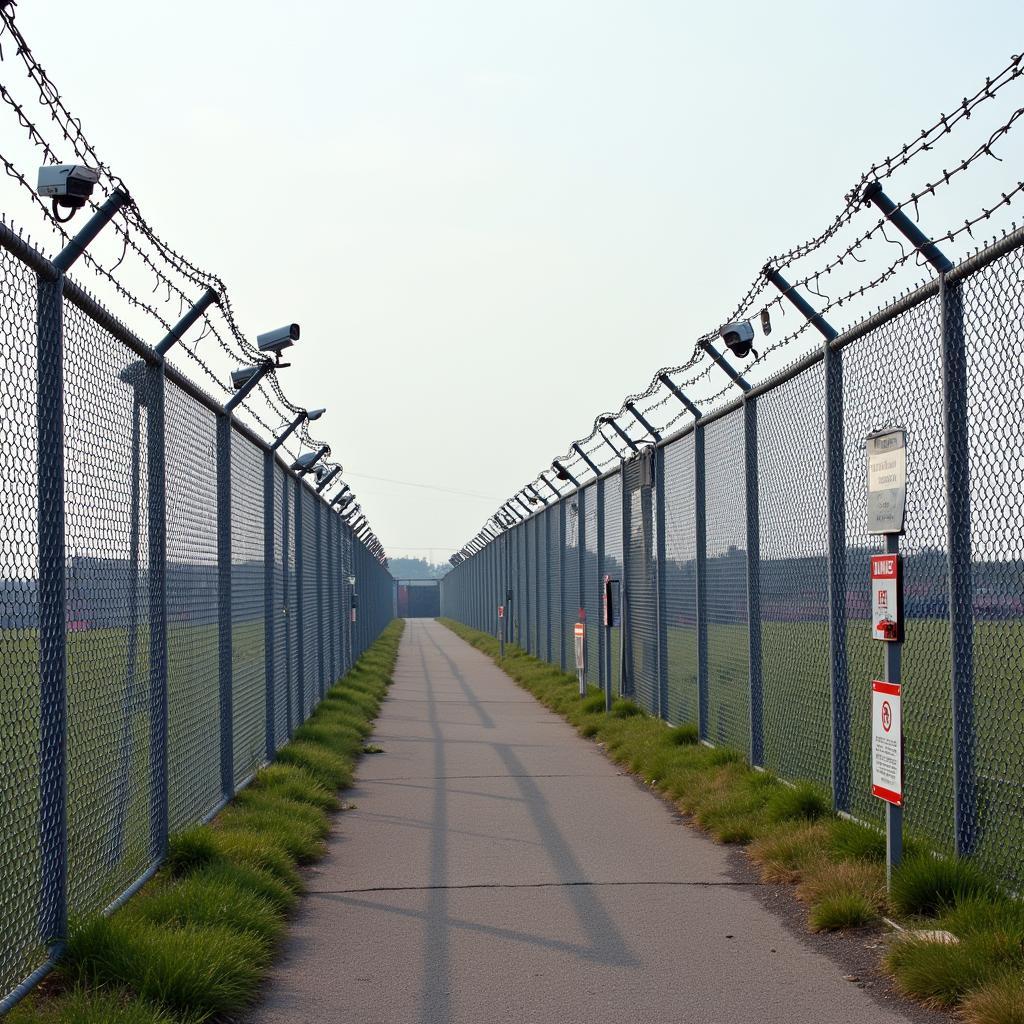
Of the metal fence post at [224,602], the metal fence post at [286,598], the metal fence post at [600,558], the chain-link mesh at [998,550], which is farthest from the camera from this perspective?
the metal fence post at [600,558]

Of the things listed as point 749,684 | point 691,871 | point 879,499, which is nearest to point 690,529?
point 749,684

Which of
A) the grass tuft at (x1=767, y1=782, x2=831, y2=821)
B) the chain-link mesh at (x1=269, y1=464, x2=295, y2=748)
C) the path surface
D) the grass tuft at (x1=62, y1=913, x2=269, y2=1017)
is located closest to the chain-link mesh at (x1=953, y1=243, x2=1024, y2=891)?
the path surface

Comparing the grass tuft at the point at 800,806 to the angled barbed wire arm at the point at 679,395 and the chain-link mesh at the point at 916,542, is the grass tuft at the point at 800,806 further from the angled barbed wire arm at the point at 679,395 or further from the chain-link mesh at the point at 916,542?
the angled barbed wire arm at the point at 679,395

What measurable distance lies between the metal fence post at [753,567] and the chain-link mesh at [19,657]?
514 centimetres

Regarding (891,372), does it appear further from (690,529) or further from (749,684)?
(690,529)

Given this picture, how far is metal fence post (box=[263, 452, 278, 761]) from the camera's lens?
9.54 m

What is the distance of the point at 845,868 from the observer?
5754 millimetres

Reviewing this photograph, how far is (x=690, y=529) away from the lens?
1070 centimetres

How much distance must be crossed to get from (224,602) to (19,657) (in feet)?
12.1

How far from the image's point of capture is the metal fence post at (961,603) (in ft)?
16.8

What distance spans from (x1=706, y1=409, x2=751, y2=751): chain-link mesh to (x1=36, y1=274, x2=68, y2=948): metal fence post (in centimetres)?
518

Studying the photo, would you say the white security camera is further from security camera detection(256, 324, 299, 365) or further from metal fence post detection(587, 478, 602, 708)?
metal fence post detection(587, 478, 602, 708)

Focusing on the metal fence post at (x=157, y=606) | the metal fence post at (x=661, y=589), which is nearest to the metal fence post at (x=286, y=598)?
the metal fence post at (x=661, y=589)

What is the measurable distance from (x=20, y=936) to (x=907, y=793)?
12.0ft
